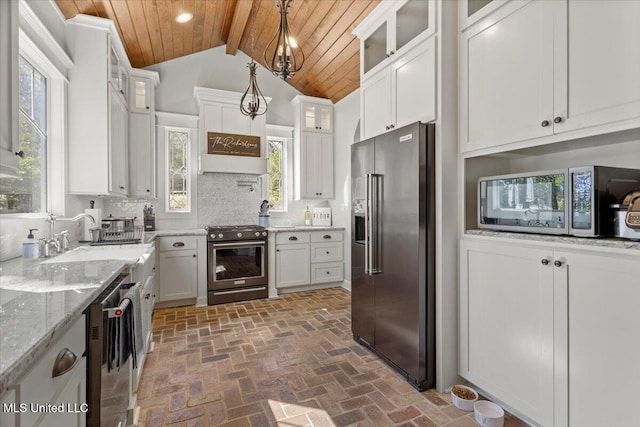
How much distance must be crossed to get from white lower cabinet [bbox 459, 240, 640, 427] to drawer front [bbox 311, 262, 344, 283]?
2789mm

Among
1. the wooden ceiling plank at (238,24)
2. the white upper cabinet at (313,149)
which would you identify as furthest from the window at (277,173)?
the wooden ceiling plank at (238,24)

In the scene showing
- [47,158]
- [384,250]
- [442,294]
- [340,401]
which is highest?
[47,158]

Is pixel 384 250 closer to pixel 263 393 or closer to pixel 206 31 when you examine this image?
pixel 263 393

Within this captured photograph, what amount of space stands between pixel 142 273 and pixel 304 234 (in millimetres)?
2627

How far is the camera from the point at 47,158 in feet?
8.80

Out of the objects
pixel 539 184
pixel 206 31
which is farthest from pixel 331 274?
pixel 206 31

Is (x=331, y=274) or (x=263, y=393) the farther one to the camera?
Result: (x=331, y=274)

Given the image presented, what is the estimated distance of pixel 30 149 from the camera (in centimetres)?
239

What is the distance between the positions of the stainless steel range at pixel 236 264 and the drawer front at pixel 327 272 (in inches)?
30.1

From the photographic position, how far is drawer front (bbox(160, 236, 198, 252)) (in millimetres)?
3893

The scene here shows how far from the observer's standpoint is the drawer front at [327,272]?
4.76 m

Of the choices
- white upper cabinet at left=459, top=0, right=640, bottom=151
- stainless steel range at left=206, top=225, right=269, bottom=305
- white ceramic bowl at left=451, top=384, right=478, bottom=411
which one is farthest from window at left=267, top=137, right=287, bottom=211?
white ceramic bowl at left=451, top=384, right=478, bottom=411

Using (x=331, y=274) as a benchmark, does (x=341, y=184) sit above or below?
above

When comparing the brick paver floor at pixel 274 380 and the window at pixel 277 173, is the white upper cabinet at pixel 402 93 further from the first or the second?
the window at pixel 277 173
